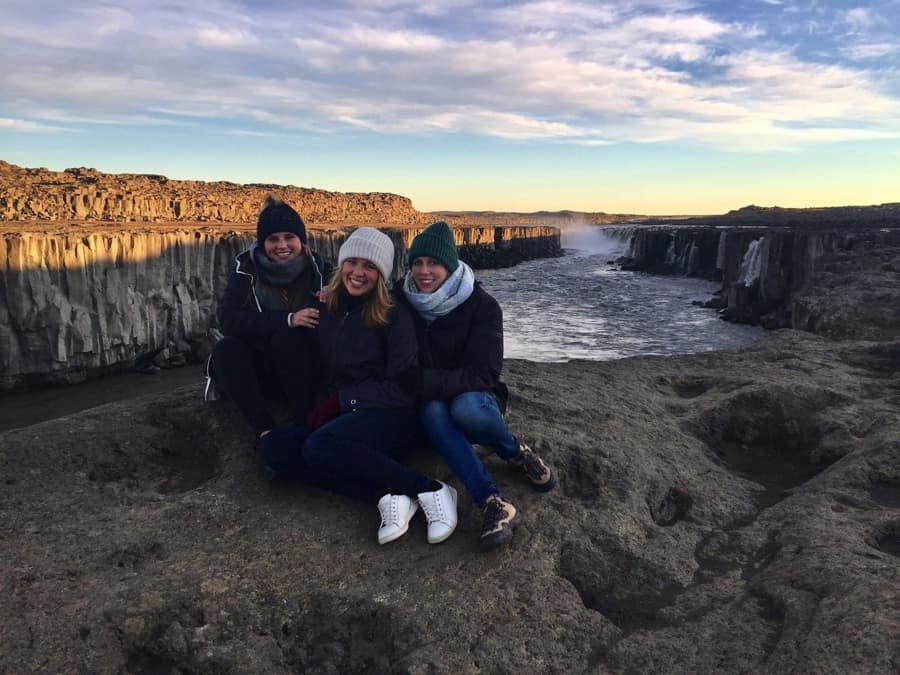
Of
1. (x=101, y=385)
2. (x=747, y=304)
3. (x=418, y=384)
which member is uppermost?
(x=418, y=384)

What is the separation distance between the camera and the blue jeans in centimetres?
427

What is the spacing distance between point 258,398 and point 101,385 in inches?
481

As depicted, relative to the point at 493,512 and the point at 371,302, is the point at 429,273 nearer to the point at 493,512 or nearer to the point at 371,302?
the point at 371,302

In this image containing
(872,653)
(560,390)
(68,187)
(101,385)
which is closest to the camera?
(872,653)

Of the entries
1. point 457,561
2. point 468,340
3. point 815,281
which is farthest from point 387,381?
point 815,281

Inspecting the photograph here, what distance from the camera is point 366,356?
4570 millimetres

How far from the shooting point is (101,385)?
15117mm

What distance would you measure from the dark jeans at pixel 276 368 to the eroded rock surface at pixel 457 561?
0.47 metres

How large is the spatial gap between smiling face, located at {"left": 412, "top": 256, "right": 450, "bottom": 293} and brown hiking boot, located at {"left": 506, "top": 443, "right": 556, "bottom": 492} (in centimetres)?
134

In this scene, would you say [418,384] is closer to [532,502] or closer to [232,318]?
[532,502]

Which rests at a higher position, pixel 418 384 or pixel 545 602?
pixel 418 384

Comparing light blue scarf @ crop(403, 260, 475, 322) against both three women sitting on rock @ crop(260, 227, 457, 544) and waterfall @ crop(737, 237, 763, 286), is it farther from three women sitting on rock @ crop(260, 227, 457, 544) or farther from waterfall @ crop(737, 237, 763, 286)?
waterfall @ crop(737, 237, 763, 286)

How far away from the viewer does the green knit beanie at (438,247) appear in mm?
4629

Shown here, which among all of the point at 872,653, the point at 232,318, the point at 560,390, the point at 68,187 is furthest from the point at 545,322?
the point at 68,187
